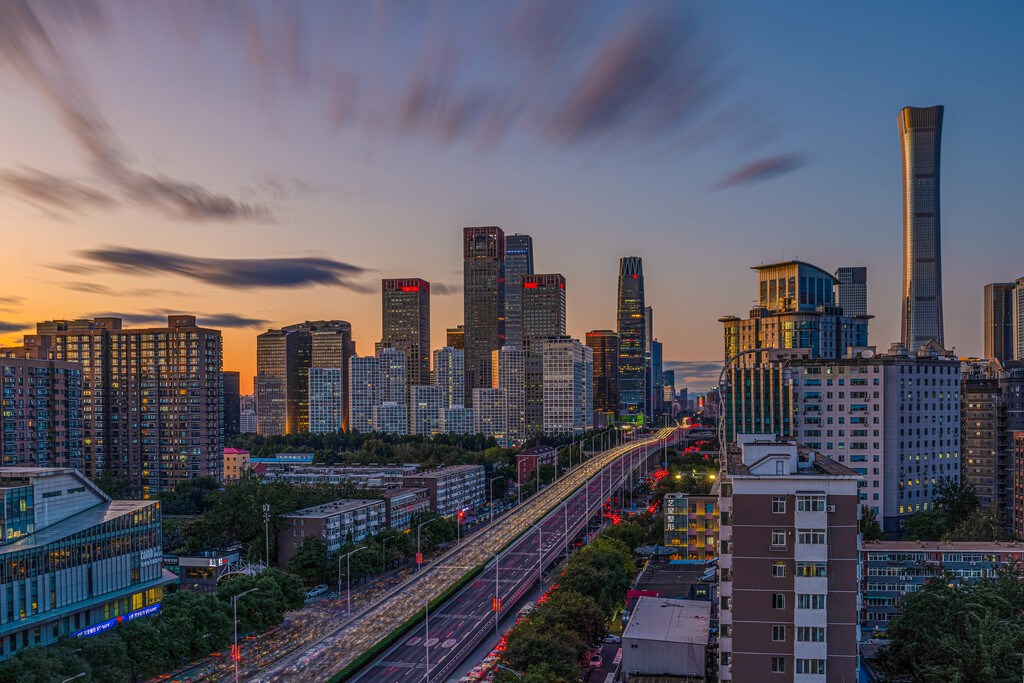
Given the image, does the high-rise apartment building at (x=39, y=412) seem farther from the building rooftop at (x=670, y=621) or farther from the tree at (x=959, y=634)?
the tree at (x=959, y=634)

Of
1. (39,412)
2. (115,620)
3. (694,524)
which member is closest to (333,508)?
(115,620)

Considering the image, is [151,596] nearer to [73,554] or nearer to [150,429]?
[73,554]

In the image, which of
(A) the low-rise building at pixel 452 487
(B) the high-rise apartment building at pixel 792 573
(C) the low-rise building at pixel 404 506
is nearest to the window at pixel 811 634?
(B) the high-rise apartment building at pixel 792 573

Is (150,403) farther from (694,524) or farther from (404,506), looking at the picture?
(694,524)

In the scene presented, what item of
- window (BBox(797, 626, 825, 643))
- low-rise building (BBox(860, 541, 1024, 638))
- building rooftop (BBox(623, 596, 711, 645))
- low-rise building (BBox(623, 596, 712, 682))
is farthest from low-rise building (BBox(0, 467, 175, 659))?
low-rise building (BBox(860, 541, 1024, 638))

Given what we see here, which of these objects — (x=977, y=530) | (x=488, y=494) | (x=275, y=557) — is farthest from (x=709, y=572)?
(x=488, y=494)

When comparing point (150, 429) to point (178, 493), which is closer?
point (178, 493)
